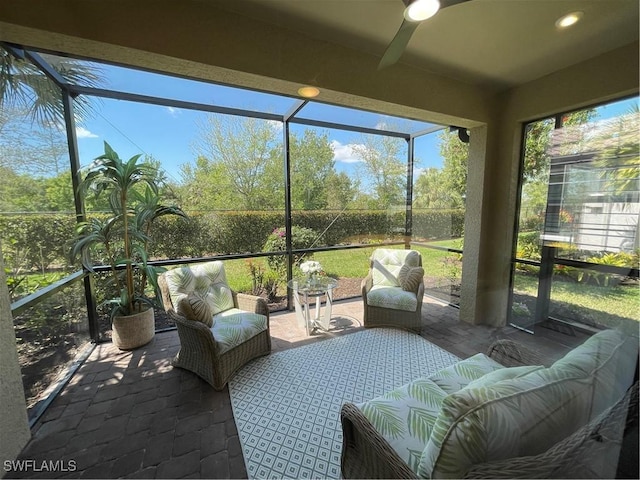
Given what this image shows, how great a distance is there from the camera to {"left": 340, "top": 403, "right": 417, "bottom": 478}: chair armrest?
0.98 meters

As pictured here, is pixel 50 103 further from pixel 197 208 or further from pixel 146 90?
pixel 197 208

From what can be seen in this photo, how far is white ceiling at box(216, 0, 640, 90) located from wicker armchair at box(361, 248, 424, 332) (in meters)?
2.19

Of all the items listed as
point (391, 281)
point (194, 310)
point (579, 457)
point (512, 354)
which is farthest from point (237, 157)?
point (579, 457)

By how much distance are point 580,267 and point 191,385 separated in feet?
12.4

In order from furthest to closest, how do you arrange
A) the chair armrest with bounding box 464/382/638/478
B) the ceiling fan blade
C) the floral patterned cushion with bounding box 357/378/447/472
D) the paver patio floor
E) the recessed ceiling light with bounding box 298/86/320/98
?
the recessed ceiling light with bounding box 298/86/320/98 → the paver patio floor → the ceiling fan blade → the floral patterned cushion with bounding box 357/378/447/472 → the chair armrest with bounding box 464/382/638/478

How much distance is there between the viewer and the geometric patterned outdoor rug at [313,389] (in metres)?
1.52

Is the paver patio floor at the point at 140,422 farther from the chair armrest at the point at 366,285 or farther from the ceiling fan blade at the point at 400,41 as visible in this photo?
the ceiling fan blade at the point at 400,41

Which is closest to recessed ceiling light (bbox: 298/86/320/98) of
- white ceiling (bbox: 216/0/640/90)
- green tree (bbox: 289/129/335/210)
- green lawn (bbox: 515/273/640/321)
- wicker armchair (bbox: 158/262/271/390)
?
white ceiling (bbox: 216/0/640/90)

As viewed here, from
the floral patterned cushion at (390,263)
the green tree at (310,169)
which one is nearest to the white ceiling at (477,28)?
the green tree at (310,169)

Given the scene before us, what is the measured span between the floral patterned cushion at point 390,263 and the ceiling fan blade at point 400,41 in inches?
91.8

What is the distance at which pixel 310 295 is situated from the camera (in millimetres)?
2986

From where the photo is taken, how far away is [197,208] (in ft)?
10.5

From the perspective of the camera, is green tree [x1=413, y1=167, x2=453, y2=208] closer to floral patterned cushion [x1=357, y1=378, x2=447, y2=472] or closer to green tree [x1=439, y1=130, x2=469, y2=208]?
green tree [x1=439, y1=130, x2=469, y2=208]

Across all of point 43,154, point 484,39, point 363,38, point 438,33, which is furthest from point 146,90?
point 484,39
